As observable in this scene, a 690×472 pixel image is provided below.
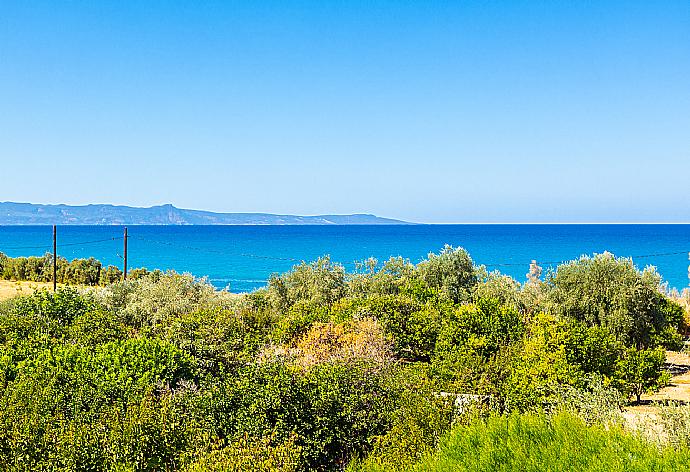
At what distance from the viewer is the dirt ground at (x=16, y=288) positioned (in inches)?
2015

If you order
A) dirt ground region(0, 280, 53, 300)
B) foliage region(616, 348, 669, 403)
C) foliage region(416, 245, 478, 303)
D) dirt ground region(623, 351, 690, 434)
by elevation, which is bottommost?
dirt ground region(0, 280, 53, 300)

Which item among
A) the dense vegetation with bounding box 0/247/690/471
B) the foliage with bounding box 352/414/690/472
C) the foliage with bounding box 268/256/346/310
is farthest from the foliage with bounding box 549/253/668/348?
the foliage with bounding box 352/414/690/472

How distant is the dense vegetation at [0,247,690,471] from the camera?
12.8 metres

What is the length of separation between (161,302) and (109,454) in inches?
777

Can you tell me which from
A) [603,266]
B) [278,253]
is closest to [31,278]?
[603,266]

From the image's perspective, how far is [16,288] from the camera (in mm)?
55219

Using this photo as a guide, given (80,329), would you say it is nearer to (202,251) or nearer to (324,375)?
(324,375)

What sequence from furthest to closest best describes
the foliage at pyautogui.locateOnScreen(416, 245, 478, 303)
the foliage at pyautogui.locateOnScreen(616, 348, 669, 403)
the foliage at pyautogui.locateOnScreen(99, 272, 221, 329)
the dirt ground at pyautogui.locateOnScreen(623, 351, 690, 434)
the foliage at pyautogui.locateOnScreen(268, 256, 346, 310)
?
the foliage at pyautogui.locateOnScreen(416, 245, 478, 303), the foliage at pyautogui.locateOnScreen(268, 256, 346, 310), the foliage at pyautogui.locateOnScreen(99, 272, 221, 329), the foliage at pyautogui.locateOnScreen(616, 348, 669, 403), the dirt ground at pyautogui.locateOnScreen(623, 351, 690, 434)

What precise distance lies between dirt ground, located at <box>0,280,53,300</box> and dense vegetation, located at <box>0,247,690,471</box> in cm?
1899

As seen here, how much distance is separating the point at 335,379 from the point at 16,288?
4726cm

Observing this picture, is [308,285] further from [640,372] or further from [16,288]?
[16,288]

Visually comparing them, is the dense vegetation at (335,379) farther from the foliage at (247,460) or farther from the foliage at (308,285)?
the foliage at (308,285)

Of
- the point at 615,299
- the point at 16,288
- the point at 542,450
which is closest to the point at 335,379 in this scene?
the point at 542,450

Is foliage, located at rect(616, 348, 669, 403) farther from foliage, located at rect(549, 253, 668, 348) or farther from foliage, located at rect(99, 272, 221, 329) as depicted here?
foliage, located at rect(99, 272, 221, 329)
